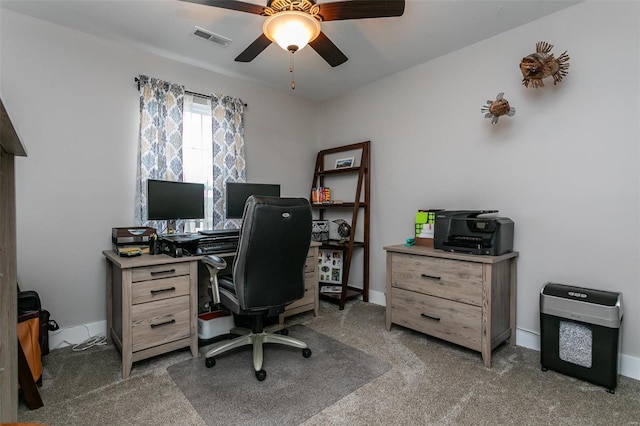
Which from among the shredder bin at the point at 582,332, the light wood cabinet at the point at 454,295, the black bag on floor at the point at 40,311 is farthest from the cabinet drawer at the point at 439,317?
the black bag on floor at the point at 40,311

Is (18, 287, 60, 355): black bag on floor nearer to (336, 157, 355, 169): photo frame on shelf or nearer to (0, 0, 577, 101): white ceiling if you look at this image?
(0, 0, 577, 101): white ceiling

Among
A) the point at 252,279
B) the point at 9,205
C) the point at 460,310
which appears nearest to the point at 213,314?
the point at 252,279

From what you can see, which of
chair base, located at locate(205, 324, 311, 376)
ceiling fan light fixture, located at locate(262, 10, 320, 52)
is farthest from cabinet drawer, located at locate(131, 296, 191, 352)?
ceiling fan light fixture, located at locate(262, 10, 320, 52)

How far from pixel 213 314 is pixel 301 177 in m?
1.97

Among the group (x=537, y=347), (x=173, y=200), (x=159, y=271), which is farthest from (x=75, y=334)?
(x=537, y=347)

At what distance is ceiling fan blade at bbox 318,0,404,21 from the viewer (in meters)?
1.62

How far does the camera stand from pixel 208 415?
156 cm

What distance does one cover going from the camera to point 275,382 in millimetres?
1855

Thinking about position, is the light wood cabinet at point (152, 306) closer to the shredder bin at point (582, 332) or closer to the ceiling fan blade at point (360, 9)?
the ceiling fan blade at point (360, 9)

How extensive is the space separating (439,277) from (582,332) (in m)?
0.85

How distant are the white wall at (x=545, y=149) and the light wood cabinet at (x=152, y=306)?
2049mm

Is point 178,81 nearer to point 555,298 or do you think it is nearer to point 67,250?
point 67,250

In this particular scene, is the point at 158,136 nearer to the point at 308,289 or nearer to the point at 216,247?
the point at 216,247

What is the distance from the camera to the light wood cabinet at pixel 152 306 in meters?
1.91
